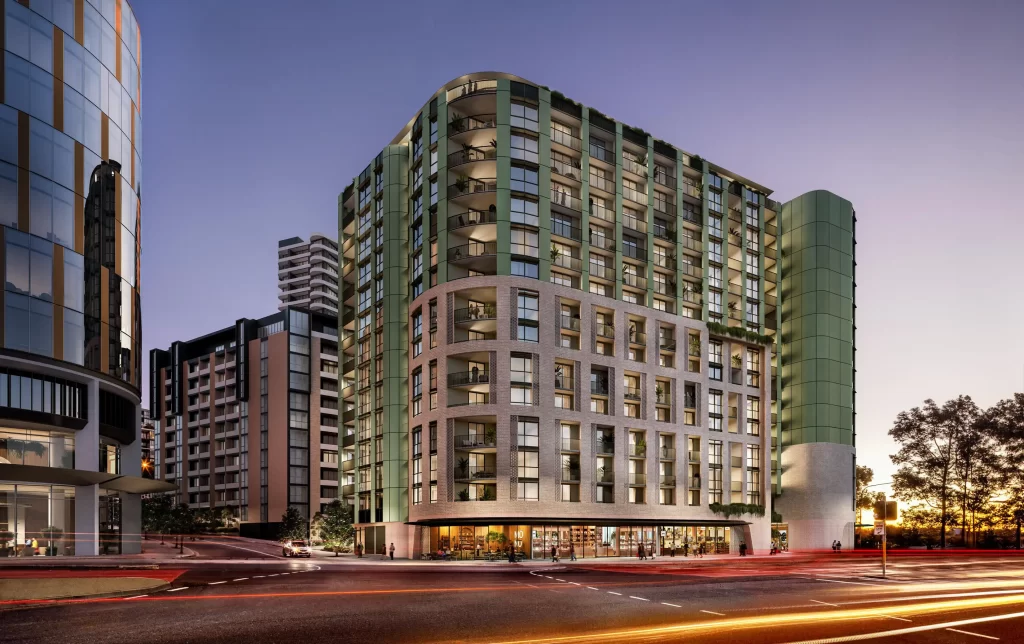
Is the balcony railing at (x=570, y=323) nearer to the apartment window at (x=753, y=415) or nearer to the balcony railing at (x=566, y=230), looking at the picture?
the balcony railing at (x=566, y=230)

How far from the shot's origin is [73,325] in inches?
2149

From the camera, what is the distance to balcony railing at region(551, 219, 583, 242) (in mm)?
71812

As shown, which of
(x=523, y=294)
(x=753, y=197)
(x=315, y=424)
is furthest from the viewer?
(x=315, y=424)

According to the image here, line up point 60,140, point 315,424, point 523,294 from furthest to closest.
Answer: point 315,424 → point 523,294 → point 60,140

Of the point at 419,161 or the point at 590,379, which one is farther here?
the point at 419,161

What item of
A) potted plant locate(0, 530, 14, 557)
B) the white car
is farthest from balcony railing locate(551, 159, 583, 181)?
potted plant locate(0, 530, 14, 557)

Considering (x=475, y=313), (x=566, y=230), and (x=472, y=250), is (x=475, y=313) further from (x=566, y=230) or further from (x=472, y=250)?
(x=566, y=230)

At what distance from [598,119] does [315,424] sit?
7458 centimetres

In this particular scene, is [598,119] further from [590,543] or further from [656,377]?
[590,543]

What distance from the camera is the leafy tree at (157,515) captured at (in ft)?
405

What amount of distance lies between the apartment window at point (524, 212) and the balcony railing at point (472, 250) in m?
3.16

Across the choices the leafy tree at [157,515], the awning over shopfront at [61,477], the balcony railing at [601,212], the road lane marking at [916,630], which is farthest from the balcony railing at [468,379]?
the leafy tree at [157,515]

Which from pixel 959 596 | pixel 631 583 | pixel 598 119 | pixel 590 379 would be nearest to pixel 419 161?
pixel 598 119

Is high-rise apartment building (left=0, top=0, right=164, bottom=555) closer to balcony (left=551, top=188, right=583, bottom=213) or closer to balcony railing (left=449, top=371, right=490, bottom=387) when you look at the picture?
balcony railing (left=449, top=371, right=490, bottom=387)
